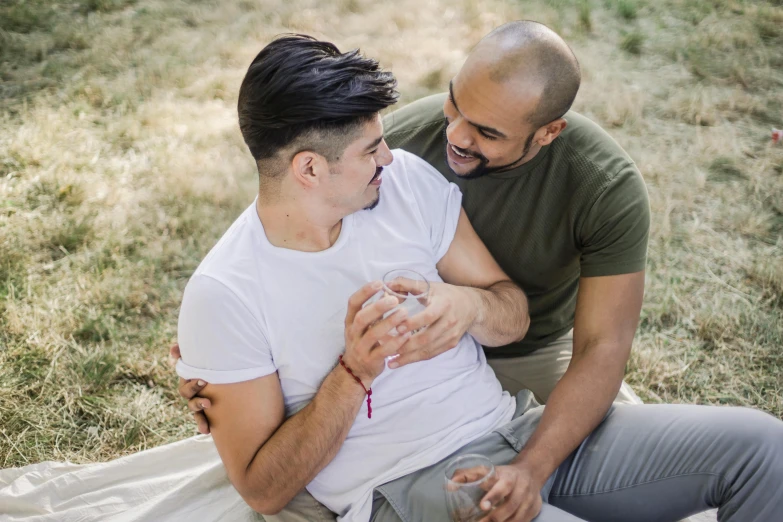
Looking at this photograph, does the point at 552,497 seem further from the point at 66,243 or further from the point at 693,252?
the point at 66,243

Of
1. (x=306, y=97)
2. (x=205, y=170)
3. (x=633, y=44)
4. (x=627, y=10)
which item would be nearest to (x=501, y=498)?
(x=306, y=97)

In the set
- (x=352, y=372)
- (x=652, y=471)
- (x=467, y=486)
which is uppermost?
(x=352, y=372)

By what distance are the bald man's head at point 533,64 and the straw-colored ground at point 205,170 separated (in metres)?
1.63

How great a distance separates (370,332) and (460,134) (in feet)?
2.85

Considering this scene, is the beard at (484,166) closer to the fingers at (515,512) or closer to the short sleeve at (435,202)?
the short sleeve at (435,202)

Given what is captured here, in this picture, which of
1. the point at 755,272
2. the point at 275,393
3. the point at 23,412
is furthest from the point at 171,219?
the point at 755,272

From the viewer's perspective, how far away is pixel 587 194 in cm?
242

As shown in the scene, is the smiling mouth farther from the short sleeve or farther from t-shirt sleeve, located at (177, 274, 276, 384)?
t-shirt sleeve, located at (177, 274, 276, 384)

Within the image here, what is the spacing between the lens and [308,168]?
2.13 m

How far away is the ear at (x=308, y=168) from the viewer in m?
2.11

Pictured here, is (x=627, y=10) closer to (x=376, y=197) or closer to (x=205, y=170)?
(x=205, y=170)

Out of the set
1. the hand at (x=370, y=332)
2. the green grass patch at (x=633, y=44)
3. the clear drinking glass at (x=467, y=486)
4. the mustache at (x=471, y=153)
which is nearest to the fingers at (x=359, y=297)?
the hand at (x=370, y=332)

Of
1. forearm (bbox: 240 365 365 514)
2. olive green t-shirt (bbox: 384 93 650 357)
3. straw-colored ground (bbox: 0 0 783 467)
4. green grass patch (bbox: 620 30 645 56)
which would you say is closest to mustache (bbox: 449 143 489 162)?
olive green t-shirt (bbox: 384 93 650 357)

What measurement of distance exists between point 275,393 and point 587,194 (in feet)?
3.91
